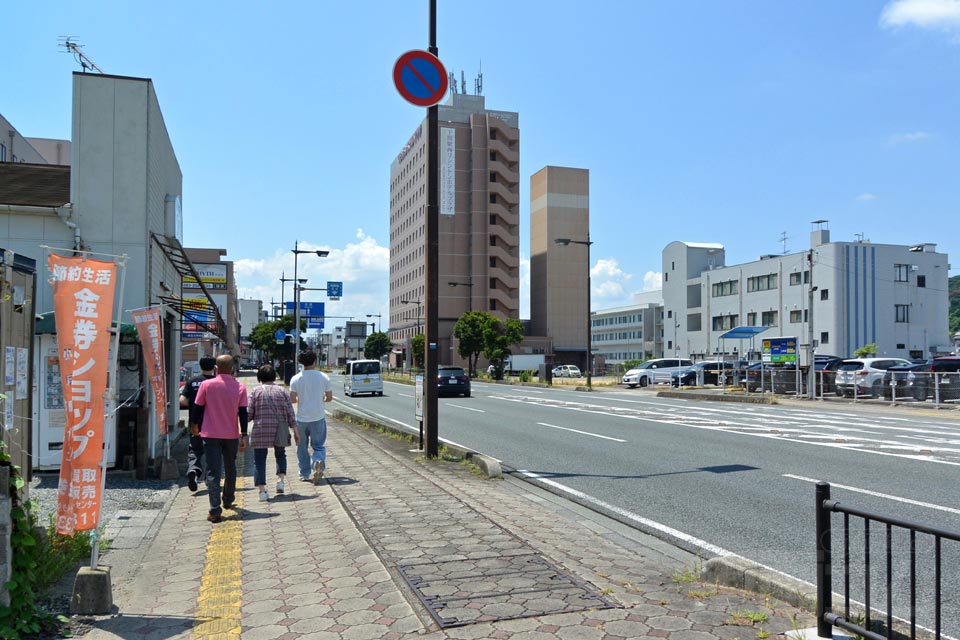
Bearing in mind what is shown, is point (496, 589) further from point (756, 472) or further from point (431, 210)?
point (431, 210)

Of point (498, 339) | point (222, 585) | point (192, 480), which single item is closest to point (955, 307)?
point (498, 339)

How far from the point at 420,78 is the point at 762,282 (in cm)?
5781

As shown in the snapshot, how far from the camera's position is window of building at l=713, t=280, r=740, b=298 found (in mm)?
65769

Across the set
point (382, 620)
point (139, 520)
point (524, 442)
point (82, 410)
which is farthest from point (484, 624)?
point (524, 442)

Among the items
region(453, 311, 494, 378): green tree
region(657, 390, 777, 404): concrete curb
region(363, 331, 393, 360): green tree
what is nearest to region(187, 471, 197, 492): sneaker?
region(657, 390, 777, 404): concrete curb

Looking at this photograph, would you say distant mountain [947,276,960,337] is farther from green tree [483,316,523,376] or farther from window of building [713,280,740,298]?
green tree [483,316,523,376]

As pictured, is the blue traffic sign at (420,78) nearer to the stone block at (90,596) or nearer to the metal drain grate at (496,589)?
the metal drain grate at (496,589)

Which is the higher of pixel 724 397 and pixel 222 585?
pixel 222 585

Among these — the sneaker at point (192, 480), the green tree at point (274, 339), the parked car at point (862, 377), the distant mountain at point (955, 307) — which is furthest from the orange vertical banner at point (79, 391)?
the distant mountain at point (955, 307)

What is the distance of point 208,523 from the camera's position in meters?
7.46

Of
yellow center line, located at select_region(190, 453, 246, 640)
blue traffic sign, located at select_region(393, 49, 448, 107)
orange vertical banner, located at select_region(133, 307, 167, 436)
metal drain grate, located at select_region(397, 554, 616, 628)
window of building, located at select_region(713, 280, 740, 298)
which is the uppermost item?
window of building, located at select_region(713, 280, 740, 298)

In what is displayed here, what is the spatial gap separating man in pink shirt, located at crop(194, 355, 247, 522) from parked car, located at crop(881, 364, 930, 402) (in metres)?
23.8

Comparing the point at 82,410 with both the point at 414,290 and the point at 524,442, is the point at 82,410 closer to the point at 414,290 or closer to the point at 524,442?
the point at 524,442

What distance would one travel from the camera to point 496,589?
4.87 meters
